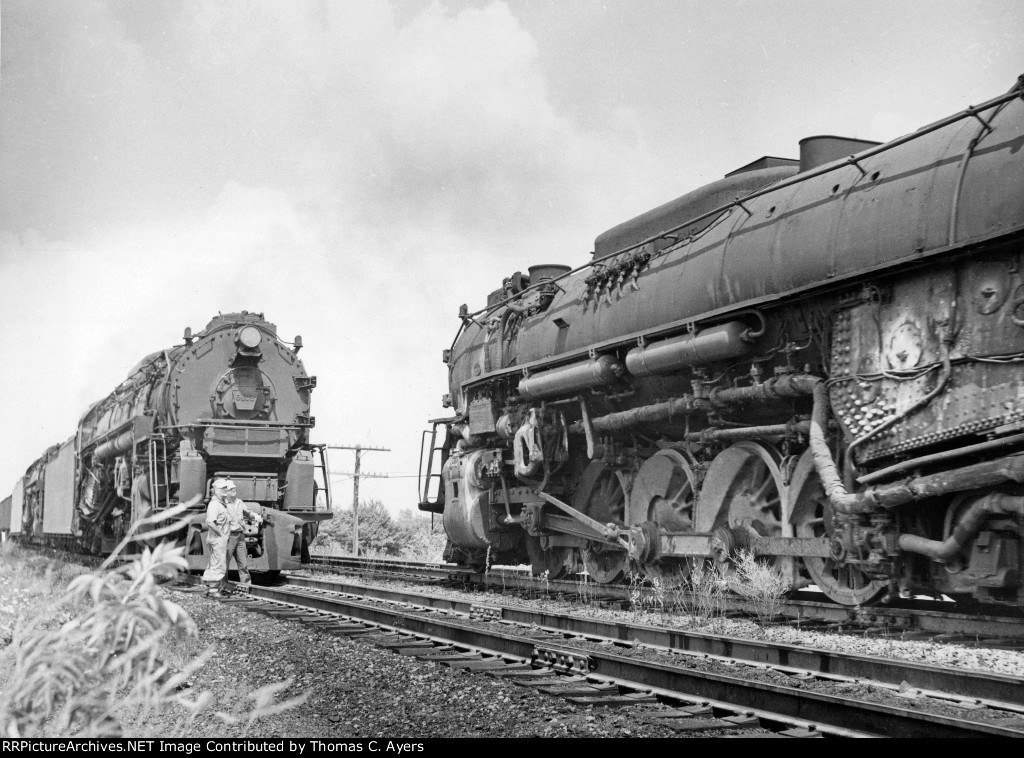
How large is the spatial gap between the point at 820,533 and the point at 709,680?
147 inches

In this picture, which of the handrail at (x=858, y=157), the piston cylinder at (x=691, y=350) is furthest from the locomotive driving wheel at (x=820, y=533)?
the handrail at (x=858, y=157)

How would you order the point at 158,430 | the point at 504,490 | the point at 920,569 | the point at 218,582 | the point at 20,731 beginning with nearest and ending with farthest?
the point at 20,731
the point at 920,569
the point at 218,582
the point at 504,490
the point at 158,430

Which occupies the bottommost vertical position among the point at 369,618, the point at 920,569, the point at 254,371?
the point at 369,618

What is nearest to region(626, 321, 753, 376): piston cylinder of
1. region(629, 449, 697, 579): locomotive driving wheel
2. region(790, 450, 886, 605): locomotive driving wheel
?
region(629, 449, 697, 579): locomotive driving wheel

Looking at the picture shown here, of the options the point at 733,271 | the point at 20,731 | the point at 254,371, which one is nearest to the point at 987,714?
the point at 20,731

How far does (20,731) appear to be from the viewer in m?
2.87

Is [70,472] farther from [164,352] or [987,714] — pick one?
[987,714]

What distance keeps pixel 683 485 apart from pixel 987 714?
572 centimetres

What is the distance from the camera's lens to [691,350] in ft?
30.7

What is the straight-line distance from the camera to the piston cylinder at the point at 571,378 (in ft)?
35.3

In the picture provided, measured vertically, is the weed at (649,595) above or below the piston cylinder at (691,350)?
below

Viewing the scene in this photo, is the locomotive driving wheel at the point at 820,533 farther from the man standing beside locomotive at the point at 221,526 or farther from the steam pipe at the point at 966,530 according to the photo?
the man standing beside locomotive at the point at 221,526

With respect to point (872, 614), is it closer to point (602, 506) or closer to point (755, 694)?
point (755, 694)

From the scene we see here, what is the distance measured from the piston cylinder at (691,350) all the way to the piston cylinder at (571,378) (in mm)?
435
